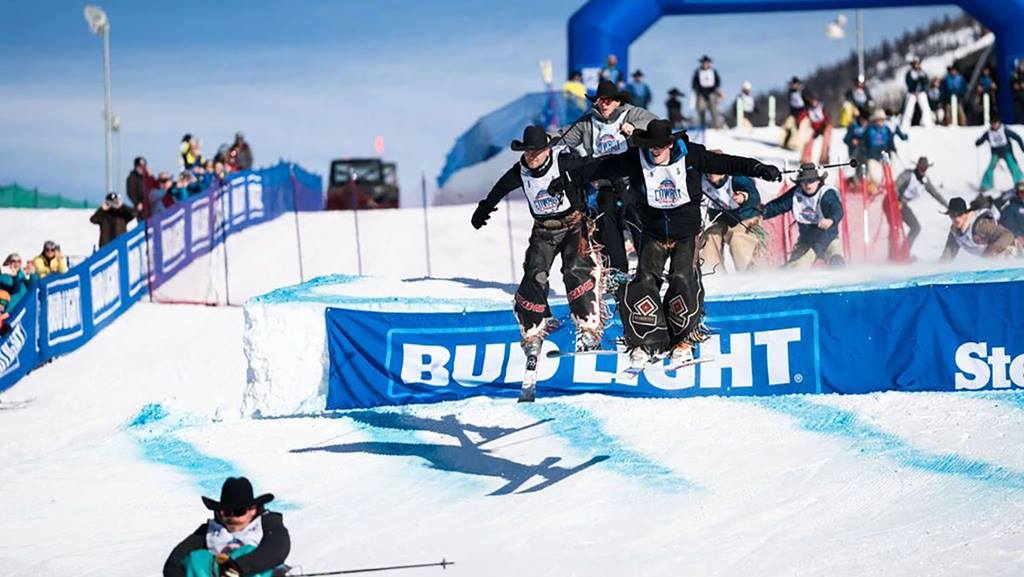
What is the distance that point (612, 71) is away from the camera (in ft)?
82.8

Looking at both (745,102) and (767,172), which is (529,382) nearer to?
(767,172)

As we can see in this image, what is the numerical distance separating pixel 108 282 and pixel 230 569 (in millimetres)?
13916

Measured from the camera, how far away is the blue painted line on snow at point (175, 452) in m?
12.7

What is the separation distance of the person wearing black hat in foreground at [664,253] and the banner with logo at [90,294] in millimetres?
10336

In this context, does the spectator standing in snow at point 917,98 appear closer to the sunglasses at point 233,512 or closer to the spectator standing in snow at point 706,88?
the spectator standing in snow at point 706,88

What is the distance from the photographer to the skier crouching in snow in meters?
10.8

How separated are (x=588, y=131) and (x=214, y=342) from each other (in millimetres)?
8121

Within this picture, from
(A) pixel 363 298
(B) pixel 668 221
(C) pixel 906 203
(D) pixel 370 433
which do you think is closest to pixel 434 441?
(D) pixel 370 433

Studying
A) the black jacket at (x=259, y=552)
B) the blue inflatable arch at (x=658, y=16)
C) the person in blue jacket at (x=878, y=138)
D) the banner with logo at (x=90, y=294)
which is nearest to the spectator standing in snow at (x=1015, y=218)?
the person in blue jacket at (x=878, y=138)

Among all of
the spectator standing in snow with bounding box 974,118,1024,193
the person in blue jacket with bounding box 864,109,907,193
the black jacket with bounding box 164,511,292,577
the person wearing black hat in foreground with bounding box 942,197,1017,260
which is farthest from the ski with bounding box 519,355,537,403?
the spectator standing in snow with bounding box 974,118,1024,193

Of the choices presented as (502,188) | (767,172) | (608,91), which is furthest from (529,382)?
(767,172)

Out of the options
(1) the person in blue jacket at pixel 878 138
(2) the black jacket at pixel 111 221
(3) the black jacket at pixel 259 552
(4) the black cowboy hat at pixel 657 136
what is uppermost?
(1) the person in blue jacket at pixel 878 138

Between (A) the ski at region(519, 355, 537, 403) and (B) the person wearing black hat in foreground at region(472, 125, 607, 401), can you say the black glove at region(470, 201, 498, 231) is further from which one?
(A) the ski at region(519, 355, 537, 403)

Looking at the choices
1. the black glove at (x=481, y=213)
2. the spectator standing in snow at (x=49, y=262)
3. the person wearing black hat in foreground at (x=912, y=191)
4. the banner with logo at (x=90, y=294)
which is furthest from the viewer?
the spectator standing in snow at (x=49, y=262)
